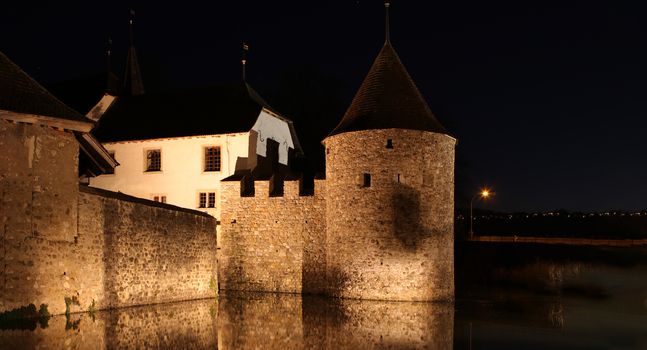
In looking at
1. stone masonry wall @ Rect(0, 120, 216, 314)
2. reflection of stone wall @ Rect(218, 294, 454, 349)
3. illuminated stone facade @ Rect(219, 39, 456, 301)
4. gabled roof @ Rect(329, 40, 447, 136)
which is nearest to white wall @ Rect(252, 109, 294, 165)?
illuminated stone facade @ Rect(219, 39, 456, 301)

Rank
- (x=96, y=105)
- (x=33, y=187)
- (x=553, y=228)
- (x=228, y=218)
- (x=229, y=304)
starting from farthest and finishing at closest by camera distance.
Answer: (x=553, y=228), (x=96, y=105), (x=228, y=218), (x=229, y=304), (x=33, y=187)

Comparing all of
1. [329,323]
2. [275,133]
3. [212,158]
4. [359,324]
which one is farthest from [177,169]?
[359,324]

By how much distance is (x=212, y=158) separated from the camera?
2733cm

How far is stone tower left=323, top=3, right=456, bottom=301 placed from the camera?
21.5 meters

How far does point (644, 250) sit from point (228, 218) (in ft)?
63.9

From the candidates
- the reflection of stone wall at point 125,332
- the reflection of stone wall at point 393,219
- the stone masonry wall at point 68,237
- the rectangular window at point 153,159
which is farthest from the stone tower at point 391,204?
the rectangular window at point 153,159

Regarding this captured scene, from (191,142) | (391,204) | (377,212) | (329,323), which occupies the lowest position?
(329,323)

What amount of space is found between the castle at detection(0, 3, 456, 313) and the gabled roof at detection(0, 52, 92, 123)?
0.04 m

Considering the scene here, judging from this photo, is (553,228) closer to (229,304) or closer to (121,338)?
(229,304)

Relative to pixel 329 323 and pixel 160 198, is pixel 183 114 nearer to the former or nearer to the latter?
pixel 160 198

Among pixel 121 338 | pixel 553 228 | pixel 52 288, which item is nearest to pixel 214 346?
pixel 121 338

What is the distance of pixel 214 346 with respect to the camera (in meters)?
12.5

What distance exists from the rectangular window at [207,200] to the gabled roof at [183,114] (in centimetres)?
237

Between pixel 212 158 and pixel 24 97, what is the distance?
12444mm
